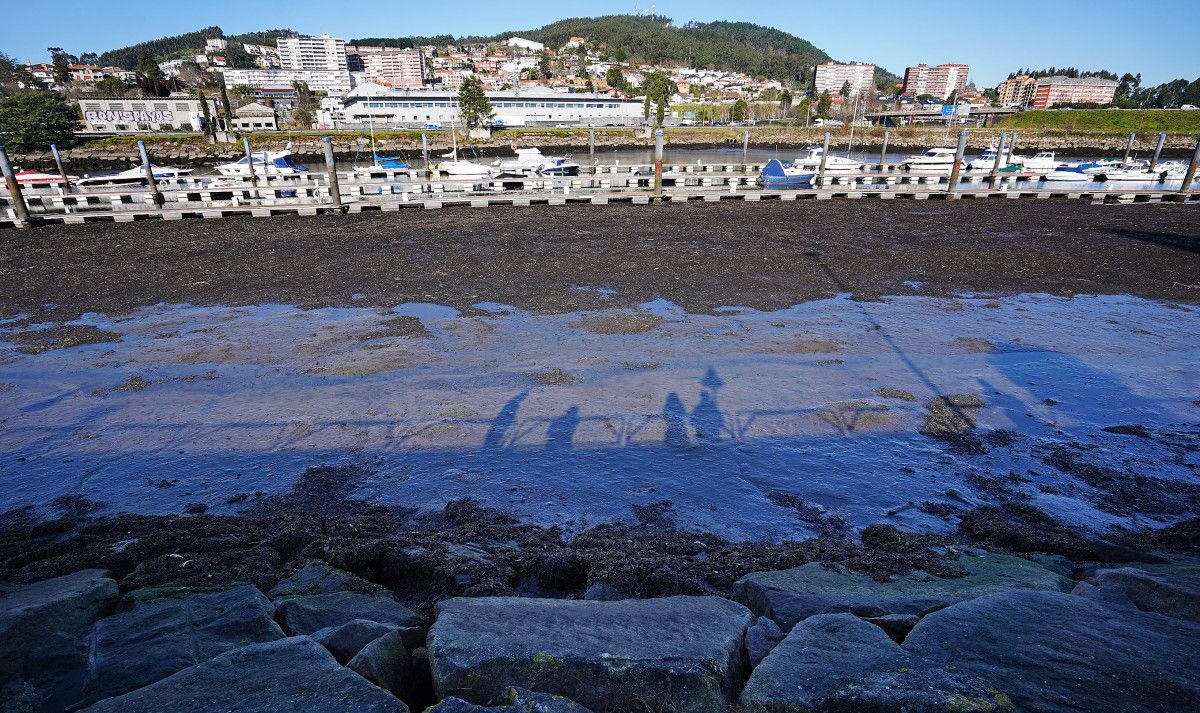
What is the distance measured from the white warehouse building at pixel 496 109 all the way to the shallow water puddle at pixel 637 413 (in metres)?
84.9

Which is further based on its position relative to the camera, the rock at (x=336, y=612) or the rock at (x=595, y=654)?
the rock at (x=336, y=612)

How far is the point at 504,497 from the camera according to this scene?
5121 millimetres

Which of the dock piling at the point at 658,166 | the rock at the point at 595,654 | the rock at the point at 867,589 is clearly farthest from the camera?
the dock piling at the point at 658,166

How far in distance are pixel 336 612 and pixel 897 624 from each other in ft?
9.69

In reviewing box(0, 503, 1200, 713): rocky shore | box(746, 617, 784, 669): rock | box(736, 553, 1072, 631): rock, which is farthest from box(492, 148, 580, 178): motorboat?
box(746, 617, 784, 669): rock

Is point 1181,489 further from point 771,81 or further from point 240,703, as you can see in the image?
point 771,81

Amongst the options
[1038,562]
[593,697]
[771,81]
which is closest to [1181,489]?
[1038,562]

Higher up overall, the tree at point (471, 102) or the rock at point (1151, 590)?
the tree at point (471, 102)

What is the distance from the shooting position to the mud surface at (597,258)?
1095 centimetres

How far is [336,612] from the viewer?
3.26 meters

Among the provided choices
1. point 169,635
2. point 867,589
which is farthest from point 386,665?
point 867,589

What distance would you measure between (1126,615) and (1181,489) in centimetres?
343

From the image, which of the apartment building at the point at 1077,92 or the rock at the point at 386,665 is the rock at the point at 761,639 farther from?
the apartment building at the point at 1077,92

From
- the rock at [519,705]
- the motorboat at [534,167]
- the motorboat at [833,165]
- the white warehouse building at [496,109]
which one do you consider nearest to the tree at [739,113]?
the white warehouse building at [496,109]
